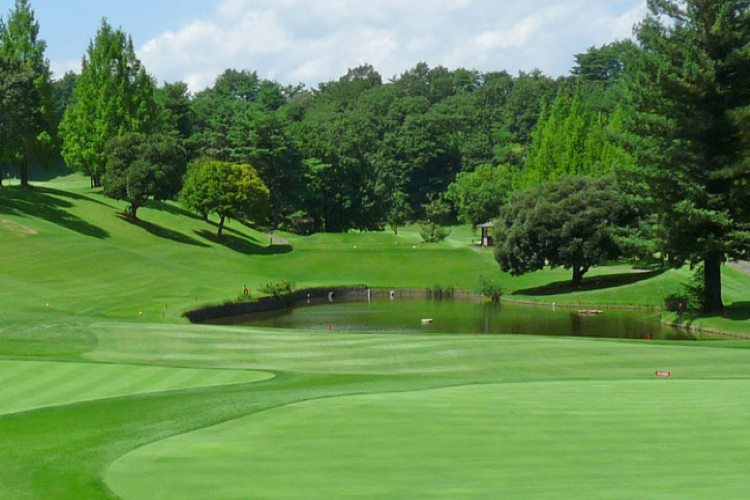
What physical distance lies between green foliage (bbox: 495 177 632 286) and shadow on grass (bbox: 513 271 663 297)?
957 millimetres

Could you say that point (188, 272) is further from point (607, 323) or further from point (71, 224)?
point (607, 323)

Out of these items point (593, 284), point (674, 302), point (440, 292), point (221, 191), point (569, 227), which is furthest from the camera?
point (221, 191)

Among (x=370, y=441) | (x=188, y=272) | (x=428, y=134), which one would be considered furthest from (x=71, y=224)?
(x=428, y=134)

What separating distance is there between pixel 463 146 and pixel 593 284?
78.7m

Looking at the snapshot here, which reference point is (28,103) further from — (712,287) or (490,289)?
(712,287)

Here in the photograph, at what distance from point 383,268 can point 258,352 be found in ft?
169

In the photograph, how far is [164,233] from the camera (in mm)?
80375

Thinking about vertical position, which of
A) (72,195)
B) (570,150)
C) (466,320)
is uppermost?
(570,150)

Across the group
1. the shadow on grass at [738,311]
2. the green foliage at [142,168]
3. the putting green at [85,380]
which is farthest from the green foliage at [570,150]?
the putting green at [85,380]

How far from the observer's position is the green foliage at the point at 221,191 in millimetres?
82438

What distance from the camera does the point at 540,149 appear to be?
89.6 metres

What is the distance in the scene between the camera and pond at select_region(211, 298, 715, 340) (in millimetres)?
44812

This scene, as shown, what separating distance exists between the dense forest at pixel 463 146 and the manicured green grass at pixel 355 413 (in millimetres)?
8265

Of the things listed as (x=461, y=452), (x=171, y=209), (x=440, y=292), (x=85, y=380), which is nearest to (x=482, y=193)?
(x=171, y=209)
